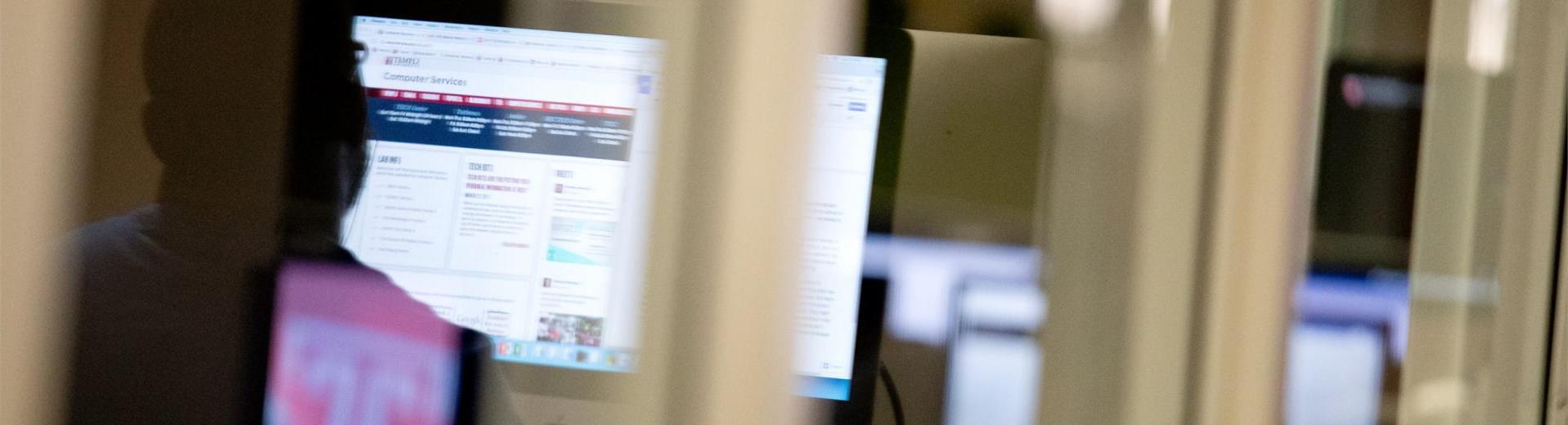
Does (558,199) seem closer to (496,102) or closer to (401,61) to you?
(496,102)

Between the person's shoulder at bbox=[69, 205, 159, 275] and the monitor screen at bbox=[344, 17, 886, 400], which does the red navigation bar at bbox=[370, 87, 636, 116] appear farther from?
the person's shoulder at bbox=[69, 205, 159, 275]

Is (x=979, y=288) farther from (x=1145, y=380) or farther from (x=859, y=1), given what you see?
(x=859, y=1)

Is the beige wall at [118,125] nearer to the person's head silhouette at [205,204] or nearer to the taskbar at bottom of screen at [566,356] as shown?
the person's head silhouette at [205,204]

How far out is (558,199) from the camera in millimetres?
836

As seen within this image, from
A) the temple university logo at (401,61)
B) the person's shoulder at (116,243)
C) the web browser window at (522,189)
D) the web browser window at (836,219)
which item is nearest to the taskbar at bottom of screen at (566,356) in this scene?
the web browser window at (522,189)

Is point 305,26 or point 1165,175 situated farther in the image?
point 305,26

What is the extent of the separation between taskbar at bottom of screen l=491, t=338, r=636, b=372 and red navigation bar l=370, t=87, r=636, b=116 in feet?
0.64

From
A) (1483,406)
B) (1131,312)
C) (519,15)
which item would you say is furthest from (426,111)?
(1483,406)

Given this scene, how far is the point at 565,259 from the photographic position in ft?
2.74

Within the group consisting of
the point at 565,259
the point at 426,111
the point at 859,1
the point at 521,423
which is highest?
the point at 859,1

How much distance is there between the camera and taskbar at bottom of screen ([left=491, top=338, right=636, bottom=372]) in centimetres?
84

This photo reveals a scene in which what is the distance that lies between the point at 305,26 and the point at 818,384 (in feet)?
1.98

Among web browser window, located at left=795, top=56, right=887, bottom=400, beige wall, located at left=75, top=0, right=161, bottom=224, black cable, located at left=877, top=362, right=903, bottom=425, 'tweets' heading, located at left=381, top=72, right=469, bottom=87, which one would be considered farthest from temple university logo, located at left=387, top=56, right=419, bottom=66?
black cable, located at left=877, top=362, right=903, bottom=425

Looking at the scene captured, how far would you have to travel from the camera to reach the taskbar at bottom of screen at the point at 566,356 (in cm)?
84
